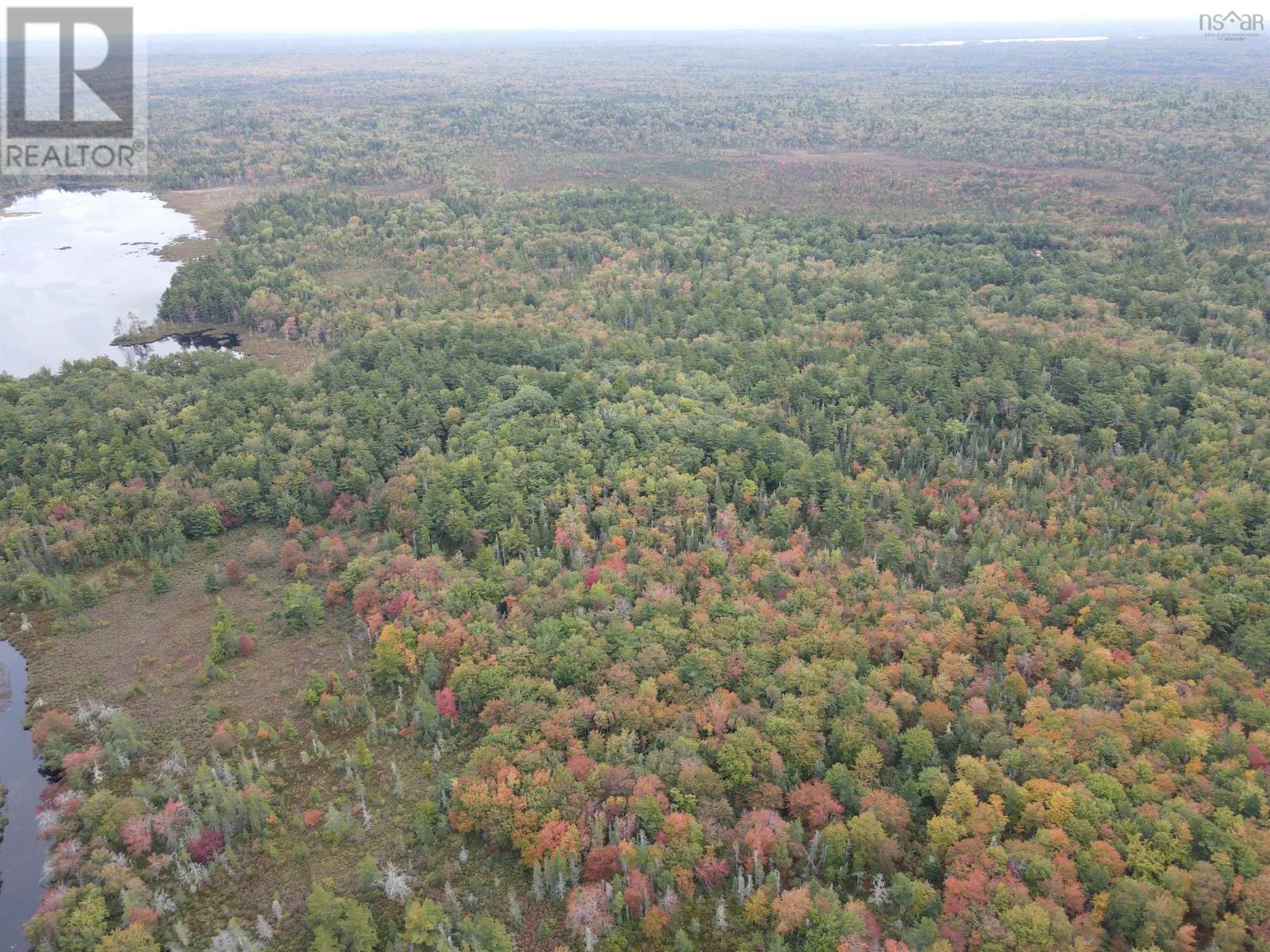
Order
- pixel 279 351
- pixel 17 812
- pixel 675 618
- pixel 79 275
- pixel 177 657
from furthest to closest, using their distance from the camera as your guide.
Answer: pixel 79 275, pixel 279 351, pixel 177 657, pixel 675 618, pixel 17 812

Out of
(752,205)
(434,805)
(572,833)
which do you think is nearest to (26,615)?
(434,805)

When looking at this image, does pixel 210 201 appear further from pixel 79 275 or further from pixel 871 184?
pixel 871 184

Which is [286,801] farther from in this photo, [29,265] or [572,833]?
[29,265]

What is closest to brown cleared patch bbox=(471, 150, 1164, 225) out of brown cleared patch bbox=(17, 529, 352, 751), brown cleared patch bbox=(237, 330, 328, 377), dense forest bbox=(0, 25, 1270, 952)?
dense forest bbox=(0, 25, 1270, 952)

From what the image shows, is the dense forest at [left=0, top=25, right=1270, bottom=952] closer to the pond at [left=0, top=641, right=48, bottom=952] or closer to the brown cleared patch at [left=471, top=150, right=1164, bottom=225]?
the pond at [left=0, top=641, right=48, bottom=952]

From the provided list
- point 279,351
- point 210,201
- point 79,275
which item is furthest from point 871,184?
point 79,275

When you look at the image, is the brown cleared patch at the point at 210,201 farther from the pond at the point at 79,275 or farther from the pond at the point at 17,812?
the pond at the point at 17,812
